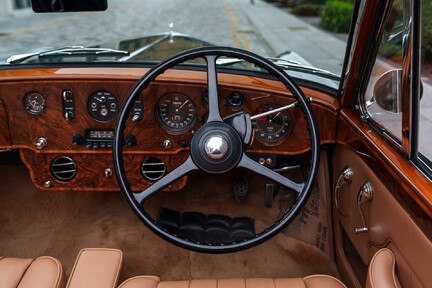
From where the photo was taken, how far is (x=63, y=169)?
2572mm

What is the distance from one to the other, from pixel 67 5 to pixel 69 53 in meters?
0.90

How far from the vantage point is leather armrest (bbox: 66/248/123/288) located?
192 cm

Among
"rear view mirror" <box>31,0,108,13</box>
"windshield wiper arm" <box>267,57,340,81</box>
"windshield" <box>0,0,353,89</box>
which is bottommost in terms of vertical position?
"windshield" <box>0,0,353,89</box>

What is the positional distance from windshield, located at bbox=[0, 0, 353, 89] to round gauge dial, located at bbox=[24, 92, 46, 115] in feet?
0.76

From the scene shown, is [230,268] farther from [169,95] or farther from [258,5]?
[258,5]

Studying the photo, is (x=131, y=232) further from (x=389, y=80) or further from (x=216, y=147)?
(x=389, y=80)

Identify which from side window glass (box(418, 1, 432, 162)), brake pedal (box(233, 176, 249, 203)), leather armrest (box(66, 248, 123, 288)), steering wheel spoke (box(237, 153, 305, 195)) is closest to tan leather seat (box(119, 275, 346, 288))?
leather armrest (box(66, 248, 123, 288))

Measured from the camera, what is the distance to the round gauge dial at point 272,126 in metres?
2.37

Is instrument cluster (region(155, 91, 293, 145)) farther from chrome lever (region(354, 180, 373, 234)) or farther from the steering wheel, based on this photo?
chrome lever (region(354, 180, 373, 234))

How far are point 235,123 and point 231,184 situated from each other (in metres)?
1.10

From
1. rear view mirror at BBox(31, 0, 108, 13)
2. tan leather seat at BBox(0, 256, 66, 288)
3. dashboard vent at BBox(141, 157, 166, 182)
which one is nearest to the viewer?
rear view mirror at BBox(31, 0, 108, 13)

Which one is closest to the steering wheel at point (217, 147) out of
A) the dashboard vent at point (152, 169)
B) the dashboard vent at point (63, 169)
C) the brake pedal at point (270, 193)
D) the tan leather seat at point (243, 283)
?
the tan leather seat at point (243, 283)

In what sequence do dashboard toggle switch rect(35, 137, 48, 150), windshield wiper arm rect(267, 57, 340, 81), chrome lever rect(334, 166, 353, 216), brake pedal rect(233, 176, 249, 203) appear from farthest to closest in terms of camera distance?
brake pedal rect(233, 176, 249, 203)
windshield wiper arm rect(267, 57, 340, 81)
dashboard toggle switch rect(35, 137, 48, 150)
chrome lever rect(334, 166, 353, 216)

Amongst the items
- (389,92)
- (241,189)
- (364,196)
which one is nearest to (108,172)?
(241,189)
